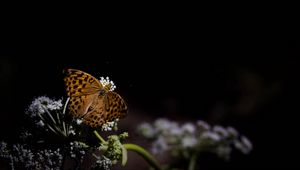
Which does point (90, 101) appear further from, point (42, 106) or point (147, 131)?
point (147, 131)

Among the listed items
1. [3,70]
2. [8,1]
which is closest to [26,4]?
[8,1]

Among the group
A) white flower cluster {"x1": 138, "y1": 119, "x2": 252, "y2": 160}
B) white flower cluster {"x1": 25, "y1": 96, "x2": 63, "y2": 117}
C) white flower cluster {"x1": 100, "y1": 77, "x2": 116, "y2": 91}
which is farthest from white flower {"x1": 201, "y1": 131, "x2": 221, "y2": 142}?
white flower cluster {"x1": 25, "y1": 96, "x2": 63, "y2": 117}

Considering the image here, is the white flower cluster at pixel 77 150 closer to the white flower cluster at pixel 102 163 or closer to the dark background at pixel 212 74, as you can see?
the white flower cluster at pixel 102 163

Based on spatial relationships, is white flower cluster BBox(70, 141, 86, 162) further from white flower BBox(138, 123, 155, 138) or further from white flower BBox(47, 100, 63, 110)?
white flower BBox(138, 123, 155, 138)

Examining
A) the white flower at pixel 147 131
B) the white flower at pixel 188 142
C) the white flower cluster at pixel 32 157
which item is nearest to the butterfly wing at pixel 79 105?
the white flower cluster at pixel 32 157

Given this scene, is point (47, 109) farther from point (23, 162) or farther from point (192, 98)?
point (192, 98)

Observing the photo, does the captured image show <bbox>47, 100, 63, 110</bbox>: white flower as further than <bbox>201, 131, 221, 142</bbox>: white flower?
No
